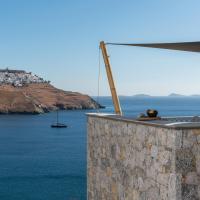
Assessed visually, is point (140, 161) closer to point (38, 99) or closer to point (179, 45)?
point (179, 45)

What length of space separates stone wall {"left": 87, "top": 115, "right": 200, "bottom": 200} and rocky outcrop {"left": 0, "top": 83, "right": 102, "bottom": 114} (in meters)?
123

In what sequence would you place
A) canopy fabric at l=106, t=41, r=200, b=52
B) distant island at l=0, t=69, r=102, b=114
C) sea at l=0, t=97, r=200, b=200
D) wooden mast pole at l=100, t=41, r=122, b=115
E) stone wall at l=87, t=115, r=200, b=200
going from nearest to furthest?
stone wall at l=87, t=115, r=200, b=200
canopy fabric at l=106, t=41, r=200, b=52
wooden mast pole at l=100, t=41, r=122, b=115
sea at l=0, t=97, r=200, b=200
distant island at l=0, t=69, r=102, b=114

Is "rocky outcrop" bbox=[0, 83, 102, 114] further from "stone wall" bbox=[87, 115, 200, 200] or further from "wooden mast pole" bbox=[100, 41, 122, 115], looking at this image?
"stone wall" bbox=[87, 115, 200, 200]

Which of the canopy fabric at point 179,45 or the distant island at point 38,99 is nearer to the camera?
the canopy fabric at point 179,45

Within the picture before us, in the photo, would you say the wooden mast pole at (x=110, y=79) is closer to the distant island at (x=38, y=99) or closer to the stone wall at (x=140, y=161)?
the stone wall at (x=140, y=161)

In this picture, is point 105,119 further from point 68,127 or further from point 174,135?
point 68,127

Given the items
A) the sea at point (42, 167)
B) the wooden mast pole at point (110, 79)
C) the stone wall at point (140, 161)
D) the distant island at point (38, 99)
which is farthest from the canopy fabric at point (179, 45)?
the distant island at point (38, 99)

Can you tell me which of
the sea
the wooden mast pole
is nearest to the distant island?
the sea

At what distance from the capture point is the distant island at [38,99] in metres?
132

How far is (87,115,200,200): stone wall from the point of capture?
6.46m

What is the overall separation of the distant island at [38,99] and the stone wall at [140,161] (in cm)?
11626

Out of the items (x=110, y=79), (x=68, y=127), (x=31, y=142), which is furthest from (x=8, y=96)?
(x=110, y=79)

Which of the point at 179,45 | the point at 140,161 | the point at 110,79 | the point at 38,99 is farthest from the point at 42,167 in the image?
the point at 38,99

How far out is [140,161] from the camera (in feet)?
24.6
